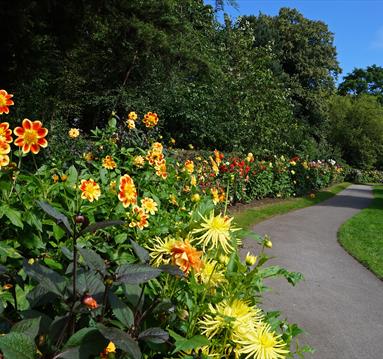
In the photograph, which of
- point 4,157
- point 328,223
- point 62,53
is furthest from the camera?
point 328,223

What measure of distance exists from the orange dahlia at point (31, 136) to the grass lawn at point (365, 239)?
5.48 m

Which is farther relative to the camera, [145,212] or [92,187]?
[145,212]

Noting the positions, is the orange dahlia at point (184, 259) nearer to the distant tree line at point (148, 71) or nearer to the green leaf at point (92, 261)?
the green leaf at point (92, 261)

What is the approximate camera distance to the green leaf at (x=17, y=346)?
116 cm

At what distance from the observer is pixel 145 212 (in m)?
2.46

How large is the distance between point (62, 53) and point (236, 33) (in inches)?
398

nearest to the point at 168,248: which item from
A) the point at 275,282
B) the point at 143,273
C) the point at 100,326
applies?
the point at 143,273

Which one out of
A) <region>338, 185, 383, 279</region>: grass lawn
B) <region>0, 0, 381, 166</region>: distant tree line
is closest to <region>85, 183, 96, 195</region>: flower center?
<region>0, 0, 381, 166</region>: distant tree line

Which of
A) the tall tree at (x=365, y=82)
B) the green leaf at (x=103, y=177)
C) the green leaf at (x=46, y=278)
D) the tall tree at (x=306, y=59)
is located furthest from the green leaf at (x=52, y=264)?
the tall tree at (x=365, y=82)

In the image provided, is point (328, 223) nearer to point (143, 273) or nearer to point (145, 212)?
point (145, 212)

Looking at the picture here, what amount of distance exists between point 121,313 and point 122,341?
0.68 feet

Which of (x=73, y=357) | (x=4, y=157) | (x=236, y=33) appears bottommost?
(x=73, y=357)

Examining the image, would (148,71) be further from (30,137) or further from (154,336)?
(154,336)

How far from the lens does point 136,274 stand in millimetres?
1383
